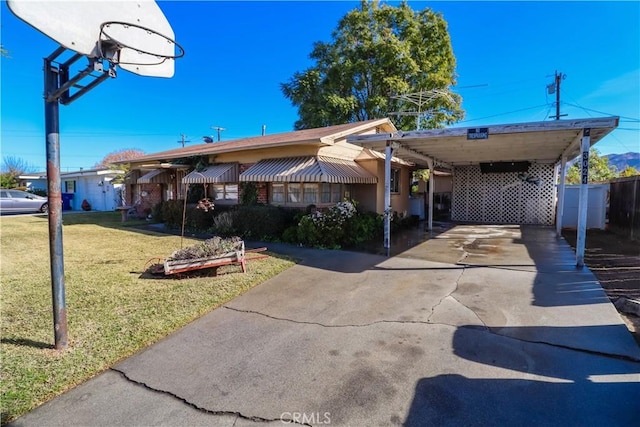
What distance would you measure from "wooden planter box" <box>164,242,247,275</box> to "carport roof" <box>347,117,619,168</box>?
5.40 meters

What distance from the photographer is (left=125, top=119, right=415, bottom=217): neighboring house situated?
1296 centimetres

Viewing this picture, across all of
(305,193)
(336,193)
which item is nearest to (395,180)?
(336,193)

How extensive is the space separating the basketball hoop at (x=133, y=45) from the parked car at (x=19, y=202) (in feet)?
83.1

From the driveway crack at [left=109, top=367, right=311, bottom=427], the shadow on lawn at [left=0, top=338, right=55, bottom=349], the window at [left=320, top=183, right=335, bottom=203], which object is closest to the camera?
the driveway crack at [left=109, top=367, right=311, bottom=427]

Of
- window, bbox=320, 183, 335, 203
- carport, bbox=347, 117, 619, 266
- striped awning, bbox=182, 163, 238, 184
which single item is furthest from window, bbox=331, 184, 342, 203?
striped awning, bbox=182, 163, 238, 184

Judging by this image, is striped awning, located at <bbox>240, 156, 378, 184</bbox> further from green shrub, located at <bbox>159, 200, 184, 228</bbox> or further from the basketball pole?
the basketball pole

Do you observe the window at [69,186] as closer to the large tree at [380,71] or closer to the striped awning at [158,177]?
the striped awning at [158,177]

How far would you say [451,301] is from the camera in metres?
5.86

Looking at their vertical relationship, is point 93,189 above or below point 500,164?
below

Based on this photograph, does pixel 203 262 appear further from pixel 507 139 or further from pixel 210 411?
pixel 507 139

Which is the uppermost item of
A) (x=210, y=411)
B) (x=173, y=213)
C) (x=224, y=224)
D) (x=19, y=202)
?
(x=19, y=202)

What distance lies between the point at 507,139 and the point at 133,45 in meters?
10.4

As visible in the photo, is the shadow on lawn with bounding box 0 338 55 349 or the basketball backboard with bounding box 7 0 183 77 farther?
the shadow on lawn with bounding box 0 338 55 349

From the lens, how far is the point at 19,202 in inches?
951
